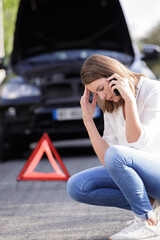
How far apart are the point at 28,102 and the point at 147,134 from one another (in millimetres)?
3990

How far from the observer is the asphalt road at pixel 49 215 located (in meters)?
3.52

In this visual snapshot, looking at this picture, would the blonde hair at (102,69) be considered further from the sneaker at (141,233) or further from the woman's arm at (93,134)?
the sneaker at (141,233)

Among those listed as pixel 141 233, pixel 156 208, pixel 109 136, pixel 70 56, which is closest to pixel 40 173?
pixel 109 136

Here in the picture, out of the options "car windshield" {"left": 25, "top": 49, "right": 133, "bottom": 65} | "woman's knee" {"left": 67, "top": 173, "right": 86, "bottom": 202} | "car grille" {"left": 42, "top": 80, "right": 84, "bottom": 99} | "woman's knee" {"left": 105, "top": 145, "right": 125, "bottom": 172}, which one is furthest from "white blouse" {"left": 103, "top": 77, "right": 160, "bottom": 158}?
"car windshield" {"left": 25, "top": 49, "right": 133, "bottom": 65}

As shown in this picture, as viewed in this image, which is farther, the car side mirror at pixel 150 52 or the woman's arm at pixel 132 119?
the car side mirror at pixel 150 52

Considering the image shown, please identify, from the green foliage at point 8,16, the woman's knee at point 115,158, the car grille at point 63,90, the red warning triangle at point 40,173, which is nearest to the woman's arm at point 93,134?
the woman's knee at point 115,158

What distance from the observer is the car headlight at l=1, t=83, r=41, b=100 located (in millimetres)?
6973

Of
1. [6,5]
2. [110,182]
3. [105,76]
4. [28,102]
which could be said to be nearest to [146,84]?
[105,76]

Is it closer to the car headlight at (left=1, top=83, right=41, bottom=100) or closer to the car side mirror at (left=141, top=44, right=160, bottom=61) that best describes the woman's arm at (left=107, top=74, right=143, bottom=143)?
the car headlight at (left=1, top=83, right=41, bottom=100)

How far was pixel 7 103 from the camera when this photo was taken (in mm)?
6969

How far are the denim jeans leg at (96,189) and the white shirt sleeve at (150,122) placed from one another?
1.16ft

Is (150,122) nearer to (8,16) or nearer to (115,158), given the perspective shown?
(115,158)

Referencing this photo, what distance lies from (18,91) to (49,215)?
3151mm

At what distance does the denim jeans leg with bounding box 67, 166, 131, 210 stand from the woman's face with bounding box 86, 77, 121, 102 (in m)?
0.53
